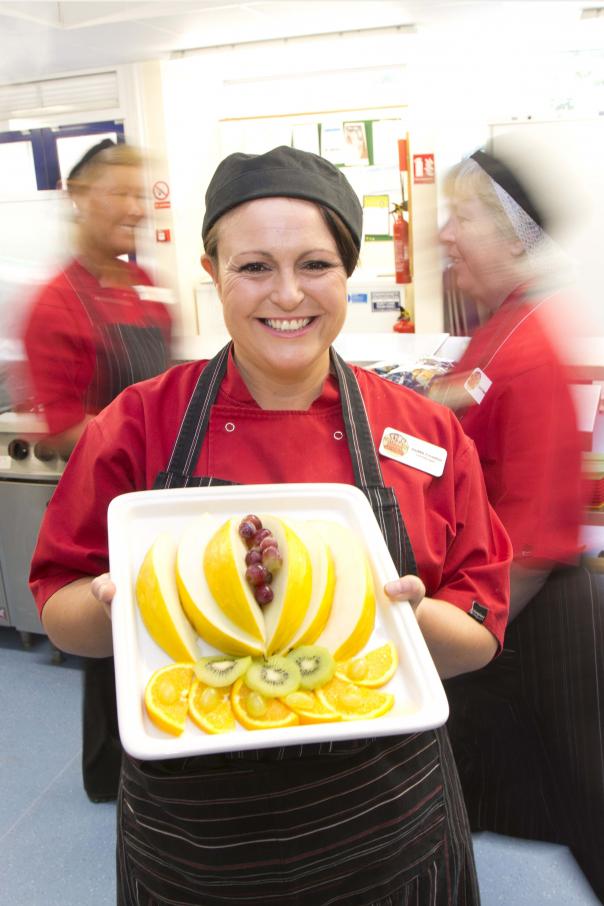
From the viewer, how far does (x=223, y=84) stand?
5.34 m

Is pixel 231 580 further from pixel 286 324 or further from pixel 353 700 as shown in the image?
pixel 286 324

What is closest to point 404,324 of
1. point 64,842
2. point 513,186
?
point 513,186

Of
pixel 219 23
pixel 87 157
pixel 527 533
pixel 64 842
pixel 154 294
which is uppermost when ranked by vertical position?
pixel 219 23

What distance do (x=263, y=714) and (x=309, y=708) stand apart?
0.16 ft

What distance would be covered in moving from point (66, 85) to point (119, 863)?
186 inches

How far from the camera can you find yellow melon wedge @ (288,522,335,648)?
894 mm

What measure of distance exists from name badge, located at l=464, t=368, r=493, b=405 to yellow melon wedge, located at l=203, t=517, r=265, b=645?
76 centimetres

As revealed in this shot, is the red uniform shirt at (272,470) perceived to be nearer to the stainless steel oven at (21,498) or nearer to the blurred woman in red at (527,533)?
the blurred woman in red at (527,533)

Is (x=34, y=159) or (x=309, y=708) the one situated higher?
(x=34, y=159)

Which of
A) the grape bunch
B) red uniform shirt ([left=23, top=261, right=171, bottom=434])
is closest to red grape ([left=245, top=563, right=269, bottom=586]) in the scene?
the grape bunch

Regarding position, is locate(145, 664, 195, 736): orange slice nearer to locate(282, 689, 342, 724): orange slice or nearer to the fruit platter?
the fruit platter

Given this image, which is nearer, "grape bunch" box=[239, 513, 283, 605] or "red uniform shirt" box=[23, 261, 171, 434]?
"grape bunch" box=[239, 513, 283, 605]

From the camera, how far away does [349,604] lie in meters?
0.90

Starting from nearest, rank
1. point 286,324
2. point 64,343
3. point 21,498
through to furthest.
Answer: point 286,324 < point 64,343 < point 21,498
